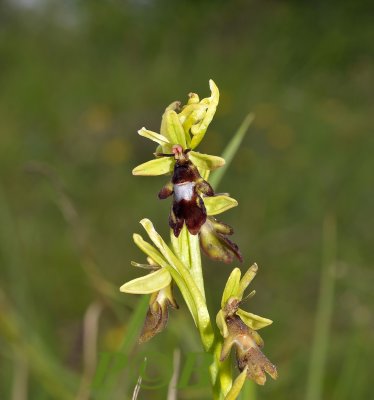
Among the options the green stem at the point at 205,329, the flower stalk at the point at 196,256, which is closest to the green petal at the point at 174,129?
the flower stalk at the point at 196,256

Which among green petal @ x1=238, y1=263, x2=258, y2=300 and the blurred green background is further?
the blurred green background

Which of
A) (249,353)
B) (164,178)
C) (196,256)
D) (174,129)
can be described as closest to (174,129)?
(174,129)

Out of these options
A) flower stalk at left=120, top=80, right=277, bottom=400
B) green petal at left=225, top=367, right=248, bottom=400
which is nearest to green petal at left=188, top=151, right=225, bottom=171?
flower stalk at left=120, top=80, right=277, bottom=400

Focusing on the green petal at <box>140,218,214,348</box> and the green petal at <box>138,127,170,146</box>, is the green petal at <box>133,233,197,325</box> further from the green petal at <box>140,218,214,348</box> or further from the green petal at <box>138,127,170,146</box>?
the green petal at <box>138,127,170,146</box>

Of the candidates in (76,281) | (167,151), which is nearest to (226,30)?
(76,281)

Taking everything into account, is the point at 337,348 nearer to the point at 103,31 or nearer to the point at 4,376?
the point at 4,376

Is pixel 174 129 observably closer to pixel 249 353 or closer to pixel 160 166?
pixel 160 166
